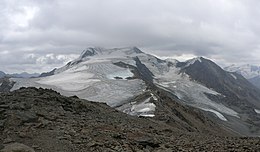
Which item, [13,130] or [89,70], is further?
[89,70]

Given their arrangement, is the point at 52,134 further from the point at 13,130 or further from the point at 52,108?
the point at 52,108

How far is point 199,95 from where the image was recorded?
19912cm

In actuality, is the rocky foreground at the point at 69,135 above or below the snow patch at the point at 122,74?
above

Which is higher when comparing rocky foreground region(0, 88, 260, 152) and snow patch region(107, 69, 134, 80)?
rocky foreground region(0, 88, 260, 152)

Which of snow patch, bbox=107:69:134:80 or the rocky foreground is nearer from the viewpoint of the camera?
the rocky foreground

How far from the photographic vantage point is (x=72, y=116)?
88.0ft

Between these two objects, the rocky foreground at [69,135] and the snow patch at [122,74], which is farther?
the snow patch at [122,74]

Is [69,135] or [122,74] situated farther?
[122,74]

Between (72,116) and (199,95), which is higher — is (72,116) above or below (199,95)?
above

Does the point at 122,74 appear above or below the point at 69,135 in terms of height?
below

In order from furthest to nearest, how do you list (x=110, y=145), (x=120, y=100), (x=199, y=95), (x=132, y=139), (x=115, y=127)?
1. (x=199, y=95)
2. (x=120, y=100)
3. (x=115, y=127)
4. (x=132, y=139)
5. (x=110, y=145)

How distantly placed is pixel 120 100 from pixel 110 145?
80850mm

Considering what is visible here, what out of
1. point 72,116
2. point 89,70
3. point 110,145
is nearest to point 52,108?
point 72,116

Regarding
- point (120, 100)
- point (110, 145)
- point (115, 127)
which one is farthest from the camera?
point (120, 100)
